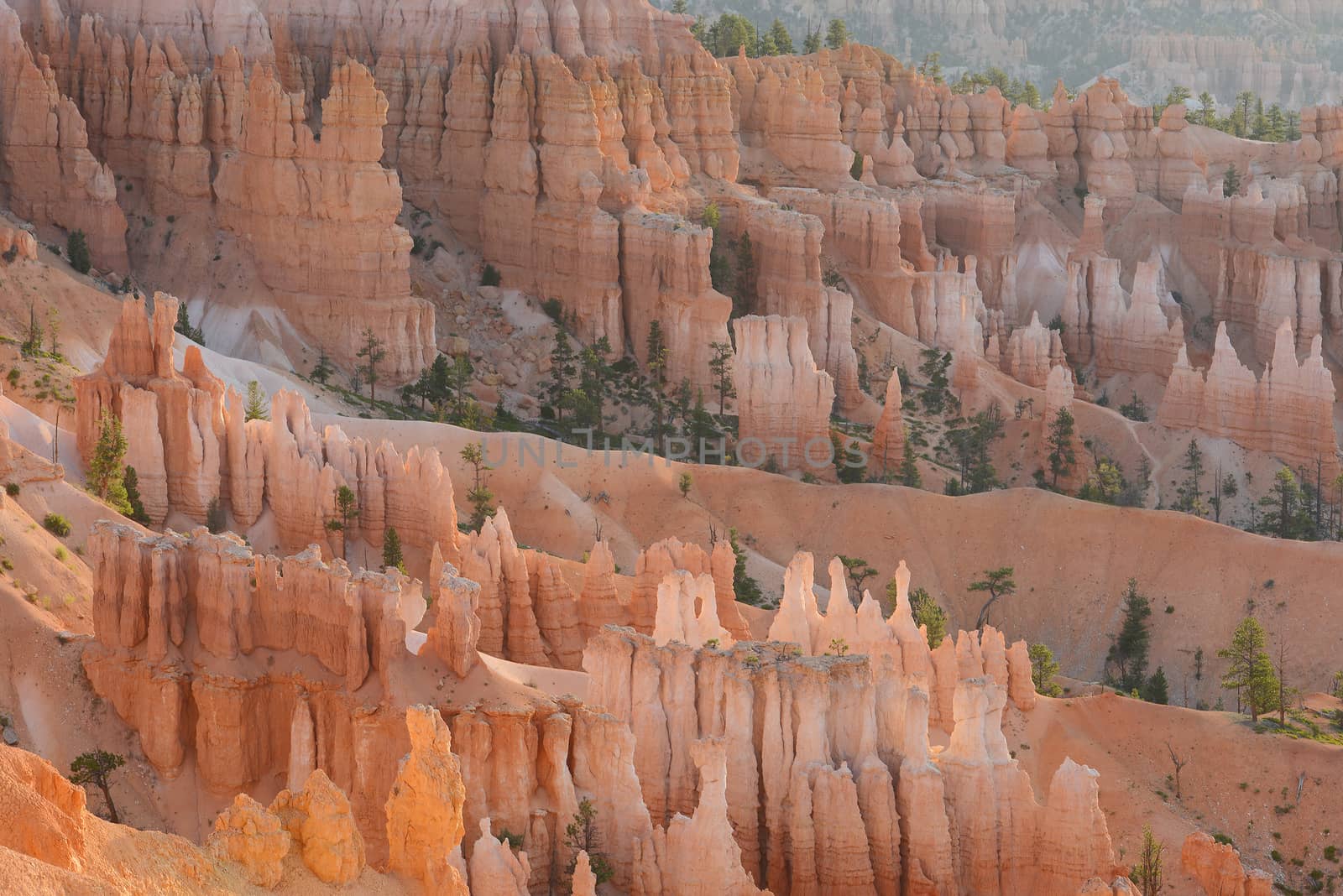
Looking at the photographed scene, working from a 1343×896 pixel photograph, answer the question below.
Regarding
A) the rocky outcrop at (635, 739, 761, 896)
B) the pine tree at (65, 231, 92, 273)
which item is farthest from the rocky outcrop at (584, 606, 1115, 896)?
the pine tree at (65, 231, 92, 273)

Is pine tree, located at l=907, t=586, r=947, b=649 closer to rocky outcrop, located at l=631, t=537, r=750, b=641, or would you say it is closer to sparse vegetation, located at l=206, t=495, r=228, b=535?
rocky outcrop, located at l=631, t=537, r=750, b=641

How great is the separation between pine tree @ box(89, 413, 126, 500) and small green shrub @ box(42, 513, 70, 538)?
430 cm

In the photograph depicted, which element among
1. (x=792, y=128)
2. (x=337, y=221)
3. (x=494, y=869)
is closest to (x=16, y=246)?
(x=337, y=221)

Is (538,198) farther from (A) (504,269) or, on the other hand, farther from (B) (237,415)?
(B) (237,415)

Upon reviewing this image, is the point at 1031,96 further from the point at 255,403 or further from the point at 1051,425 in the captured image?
the point at 255,403

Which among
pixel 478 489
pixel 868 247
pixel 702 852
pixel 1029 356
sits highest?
pixel 702 852

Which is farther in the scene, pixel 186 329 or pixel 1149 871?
pixel 186 329

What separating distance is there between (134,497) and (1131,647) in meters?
32.7

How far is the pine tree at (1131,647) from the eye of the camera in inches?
3012

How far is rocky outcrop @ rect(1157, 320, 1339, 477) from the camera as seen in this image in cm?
9894

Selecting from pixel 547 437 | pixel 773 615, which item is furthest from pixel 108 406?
pixel 547 437

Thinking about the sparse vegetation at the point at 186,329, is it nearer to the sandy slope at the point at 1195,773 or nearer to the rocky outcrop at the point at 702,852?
the sandy slope at the point at 1195,773

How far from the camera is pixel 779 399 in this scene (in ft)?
298

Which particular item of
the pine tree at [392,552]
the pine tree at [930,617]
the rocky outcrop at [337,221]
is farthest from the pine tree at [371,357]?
the pine tree at [930,617]
